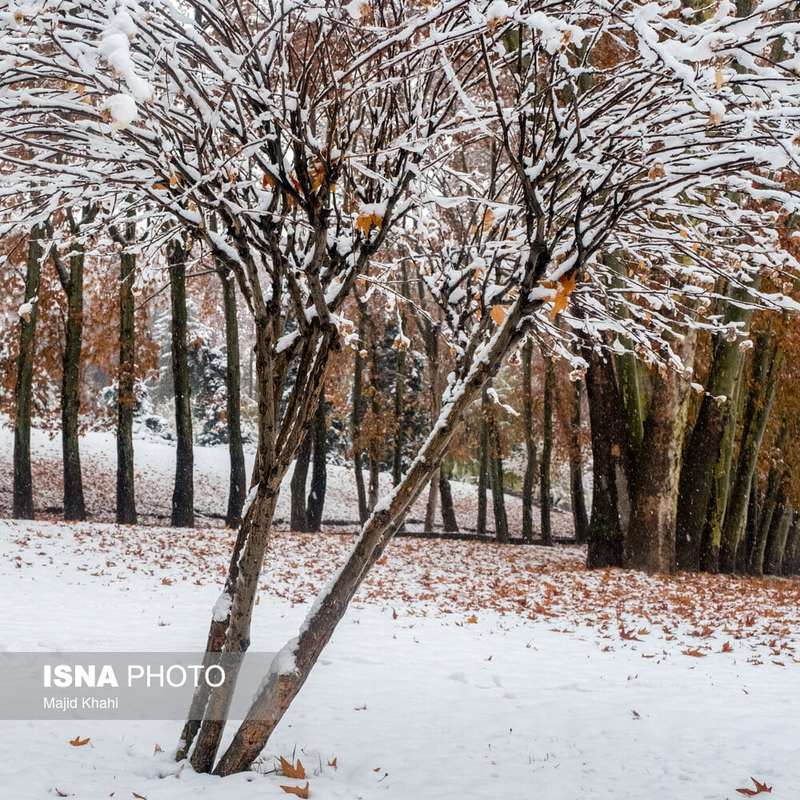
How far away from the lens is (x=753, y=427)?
14398 mm

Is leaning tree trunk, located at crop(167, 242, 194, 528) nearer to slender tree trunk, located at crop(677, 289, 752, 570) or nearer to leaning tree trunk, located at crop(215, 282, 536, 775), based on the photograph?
slender tree trunk, located at crop(677, 289, 752, 570)

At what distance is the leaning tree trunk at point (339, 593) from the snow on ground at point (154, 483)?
1652cm

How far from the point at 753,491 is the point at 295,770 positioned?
17.2m

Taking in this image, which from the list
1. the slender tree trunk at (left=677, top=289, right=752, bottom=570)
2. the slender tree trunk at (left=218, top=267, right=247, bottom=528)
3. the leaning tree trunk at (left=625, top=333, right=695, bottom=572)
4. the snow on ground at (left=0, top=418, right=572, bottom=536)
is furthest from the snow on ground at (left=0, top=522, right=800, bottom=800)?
the snow on ground at (left=0, top=418, right=572, bottom=536)

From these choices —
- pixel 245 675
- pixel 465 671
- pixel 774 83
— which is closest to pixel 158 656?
pixel 245 675

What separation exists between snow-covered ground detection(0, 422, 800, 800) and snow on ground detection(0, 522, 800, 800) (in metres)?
0.02

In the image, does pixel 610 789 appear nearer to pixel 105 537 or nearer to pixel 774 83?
pixel 774 83

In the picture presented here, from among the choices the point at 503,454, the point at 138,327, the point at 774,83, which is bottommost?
the point at 503,454

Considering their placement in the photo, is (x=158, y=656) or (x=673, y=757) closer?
(x=673, y=757)

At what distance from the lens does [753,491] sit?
17797 mm

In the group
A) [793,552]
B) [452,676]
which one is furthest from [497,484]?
[793,552]

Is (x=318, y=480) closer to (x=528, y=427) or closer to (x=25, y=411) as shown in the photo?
(x=528, y=427)

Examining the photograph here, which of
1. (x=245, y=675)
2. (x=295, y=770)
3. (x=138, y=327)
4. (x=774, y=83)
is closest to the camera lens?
(x=774, y=83)

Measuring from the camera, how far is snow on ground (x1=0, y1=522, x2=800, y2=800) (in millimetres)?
3322
